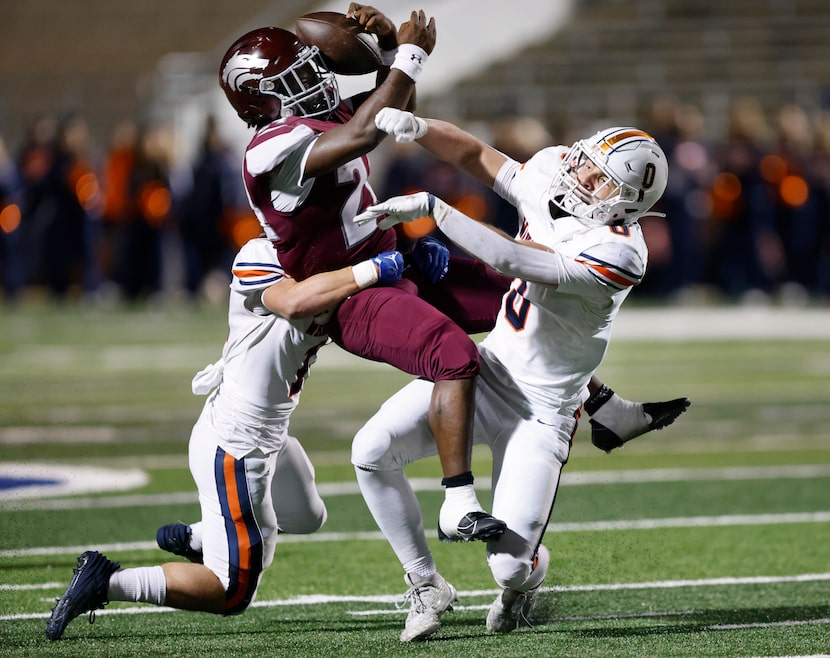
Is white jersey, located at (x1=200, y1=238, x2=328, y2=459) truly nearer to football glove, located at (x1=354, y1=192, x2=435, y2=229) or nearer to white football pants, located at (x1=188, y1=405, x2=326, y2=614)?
white football pants, located at (x1=188, y1=405, x2=326, y2=614)

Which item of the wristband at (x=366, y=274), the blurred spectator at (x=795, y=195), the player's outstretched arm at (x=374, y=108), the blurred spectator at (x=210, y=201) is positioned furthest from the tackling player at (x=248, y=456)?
the blurred spectator at (x=795, y=195)

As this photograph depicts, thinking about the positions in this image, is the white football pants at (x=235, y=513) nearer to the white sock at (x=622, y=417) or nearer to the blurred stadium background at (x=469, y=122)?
the white sock at (x=622, y=417)

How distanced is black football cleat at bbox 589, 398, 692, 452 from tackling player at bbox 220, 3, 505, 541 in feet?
2.28

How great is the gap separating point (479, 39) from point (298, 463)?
53.3 feet

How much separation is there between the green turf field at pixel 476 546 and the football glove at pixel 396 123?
139cm

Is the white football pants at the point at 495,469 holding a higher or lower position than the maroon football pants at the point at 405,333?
lower

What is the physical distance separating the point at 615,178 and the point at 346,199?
0.76 meters

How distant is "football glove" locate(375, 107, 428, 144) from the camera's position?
3.77m

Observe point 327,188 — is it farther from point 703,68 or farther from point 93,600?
point 703,68

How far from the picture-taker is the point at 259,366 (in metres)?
4.07

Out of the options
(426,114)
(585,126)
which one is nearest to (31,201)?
(426,114)

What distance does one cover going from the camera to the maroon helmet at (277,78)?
4.00 m

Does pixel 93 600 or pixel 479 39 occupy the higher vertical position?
pixel 93 600

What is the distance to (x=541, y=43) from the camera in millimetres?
19625
